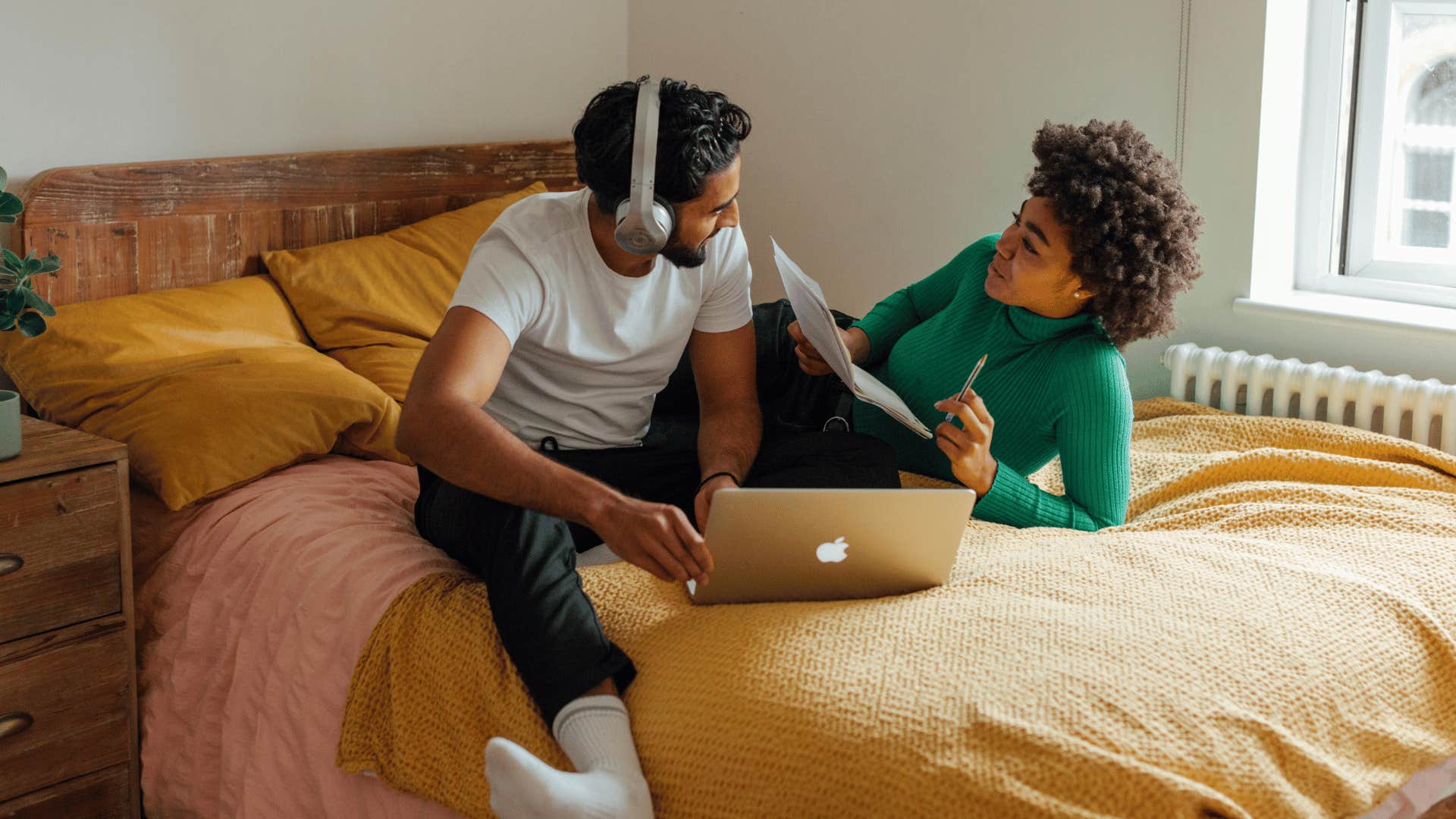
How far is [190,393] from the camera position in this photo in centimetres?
171

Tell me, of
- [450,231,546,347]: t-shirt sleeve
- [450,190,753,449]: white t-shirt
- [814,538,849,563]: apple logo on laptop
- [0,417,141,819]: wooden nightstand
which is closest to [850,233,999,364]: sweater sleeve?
[450,190,753,449]: white t-shirt

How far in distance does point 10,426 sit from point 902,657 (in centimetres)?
110

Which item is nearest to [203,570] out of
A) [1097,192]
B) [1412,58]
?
[1097,192]

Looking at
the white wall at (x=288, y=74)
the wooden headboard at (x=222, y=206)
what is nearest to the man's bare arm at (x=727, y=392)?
the wooden headboard at (x=222, y=206)

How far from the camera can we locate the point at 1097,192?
152 cm

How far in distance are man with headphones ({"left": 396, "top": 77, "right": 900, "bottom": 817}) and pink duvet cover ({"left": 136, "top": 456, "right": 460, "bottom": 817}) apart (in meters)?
0.12

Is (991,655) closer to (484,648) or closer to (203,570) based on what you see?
(484,648)

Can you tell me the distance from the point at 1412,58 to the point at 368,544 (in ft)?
6.00

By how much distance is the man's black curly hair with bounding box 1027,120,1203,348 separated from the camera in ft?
5.03

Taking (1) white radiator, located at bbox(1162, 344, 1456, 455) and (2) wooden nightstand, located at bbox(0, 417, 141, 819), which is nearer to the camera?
(2) wooden nightstand, located at bbox(0, 417, 141, 819)

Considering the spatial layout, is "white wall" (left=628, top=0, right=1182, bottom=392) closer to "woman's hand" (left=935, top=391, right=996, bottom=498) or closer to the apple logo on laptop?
"woman's hand" (left=935, top=391, right=996, bottom=498)

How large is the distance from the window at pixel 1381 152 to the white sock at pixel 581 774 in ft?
5.27

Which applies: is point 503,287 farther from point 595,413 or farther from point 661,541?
point 661,541

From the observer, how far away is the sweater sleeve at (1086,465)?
155 centimetres
